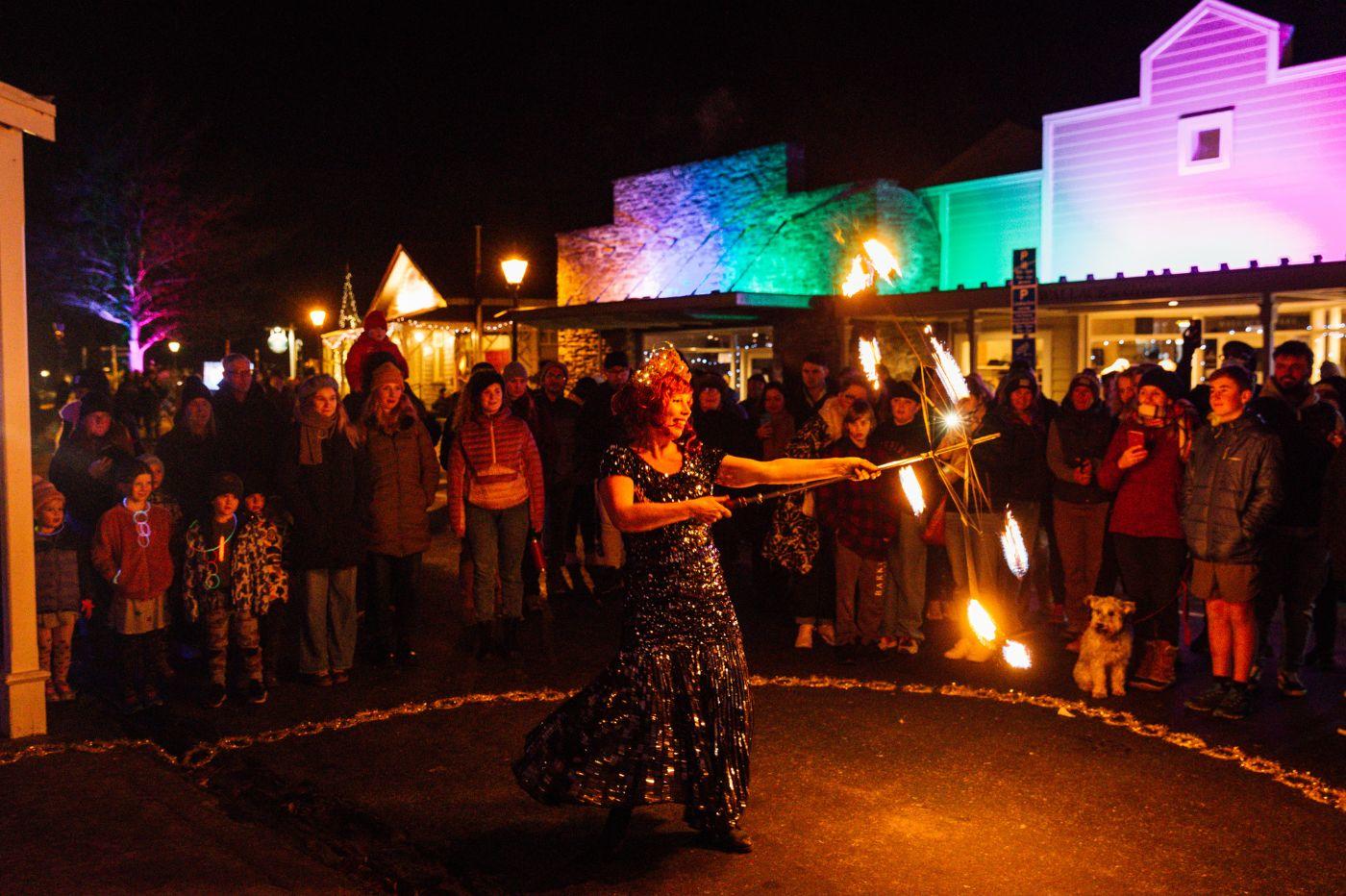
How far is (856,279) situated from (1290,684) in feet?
45.4

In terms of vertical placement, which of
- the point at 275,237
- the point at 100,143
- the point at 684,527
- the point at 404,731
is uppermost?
the point at 100,143

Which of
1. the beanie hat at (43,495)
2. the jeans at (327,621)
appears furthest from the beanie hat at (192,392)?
the jeans at (327,621)

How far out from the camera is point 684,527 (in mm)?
4852

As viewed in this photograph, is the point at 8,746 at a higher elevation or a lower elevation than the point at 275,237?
lower

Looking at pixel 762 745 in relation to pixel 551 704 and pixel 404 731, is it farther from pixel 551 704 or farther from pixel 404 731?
pixel 404 731

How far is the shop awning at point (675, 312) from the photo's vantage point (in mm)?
20078

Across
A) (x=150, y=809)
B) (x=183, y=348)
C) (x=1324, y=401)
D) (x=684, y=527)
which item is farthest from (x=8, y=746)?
(x=183, y=348)

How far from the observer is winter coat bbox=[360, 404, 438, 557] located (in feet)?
26.0

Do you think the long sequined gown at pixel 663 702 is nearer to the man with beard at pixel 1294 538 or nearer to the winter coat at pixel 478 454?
the winter coat at pixel 478 454

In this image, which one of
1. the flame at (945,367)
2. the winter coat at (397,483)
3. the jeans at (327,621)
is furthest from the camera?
the winter coat at (397,483)

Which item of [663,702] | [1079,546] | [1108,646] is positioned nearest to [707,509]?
[663,702]

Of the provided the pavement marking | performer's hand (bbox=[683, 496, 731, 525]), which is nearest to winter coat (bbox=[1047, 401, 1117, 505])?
the pavement marking

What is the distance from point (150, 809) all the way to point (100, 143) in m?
46.3

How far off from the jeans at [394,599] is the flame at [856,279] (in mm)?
12837
